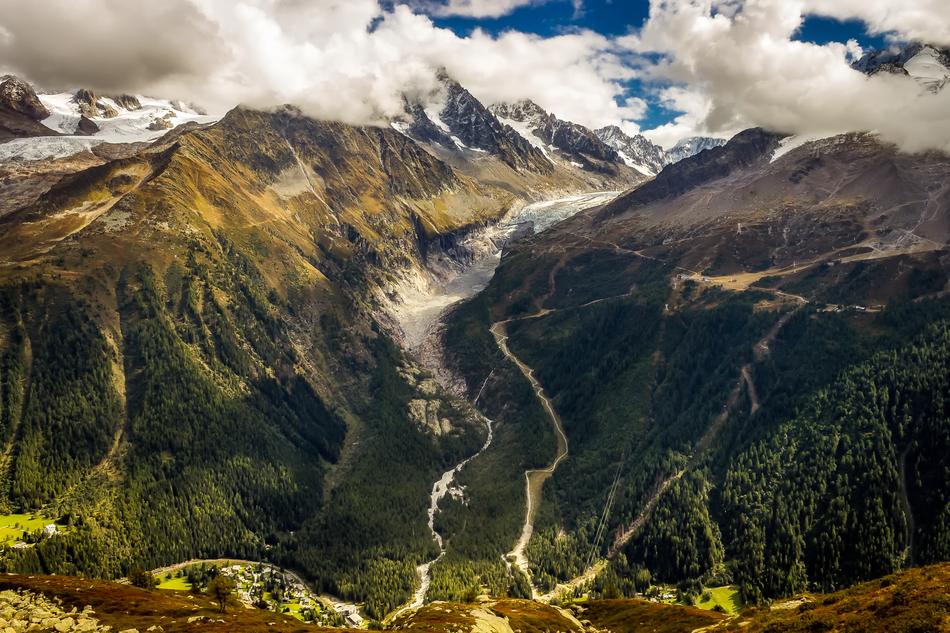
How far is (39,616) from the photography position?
99438 mm

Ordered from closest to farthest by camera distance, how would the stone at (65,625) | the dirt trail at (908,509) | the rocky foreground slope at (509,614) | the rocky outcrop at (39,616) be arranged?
1. the rocky foreground slope at (509,614)
2. the rocky outcrop at (39,616)
3. the stone at (65,625)
4. the dirt trail at (908,509)

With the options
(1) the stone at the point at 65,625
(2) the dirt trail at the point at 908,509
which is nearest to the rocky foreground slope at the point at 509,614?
(1) the stone at the point at 65,625

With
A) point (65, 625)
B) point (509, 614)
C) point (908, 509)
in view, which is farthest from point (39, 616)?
point (908, 509)

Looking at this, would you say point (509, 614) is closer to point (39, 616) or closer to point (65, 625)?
point (65, 625)

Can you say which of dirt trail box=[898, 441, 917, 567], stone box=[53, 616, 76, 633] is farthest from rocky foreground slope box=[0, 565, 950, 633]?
dirt trail box=[898, 441, 917, 567]

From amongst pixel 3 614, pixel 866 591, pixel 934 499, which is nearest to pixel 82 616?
pixel 3 614

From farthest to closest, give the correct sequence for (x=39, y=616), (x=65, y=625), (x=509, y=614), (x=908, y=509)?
(x=908, y=509) → (x=509, y=614) → (x=39, y=616) → (x=65, y=625)

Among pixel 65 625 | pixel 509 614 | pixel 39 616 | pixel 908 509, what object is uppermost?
pixel 39 616

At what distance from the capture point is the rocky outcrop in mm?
96500

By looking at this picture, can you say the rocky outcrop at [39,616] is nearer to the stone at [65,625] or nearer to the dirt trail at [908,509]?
the stone at [65,625]

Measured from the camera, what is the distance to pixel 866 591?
105250mm

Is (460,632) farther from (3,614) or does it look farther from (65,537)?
(65,537)

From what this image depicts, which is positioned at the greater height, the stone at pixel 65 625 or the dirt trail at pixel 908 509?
the stone at pixel 65 625

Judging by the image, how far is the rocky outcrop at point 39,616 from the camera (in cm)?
9650
